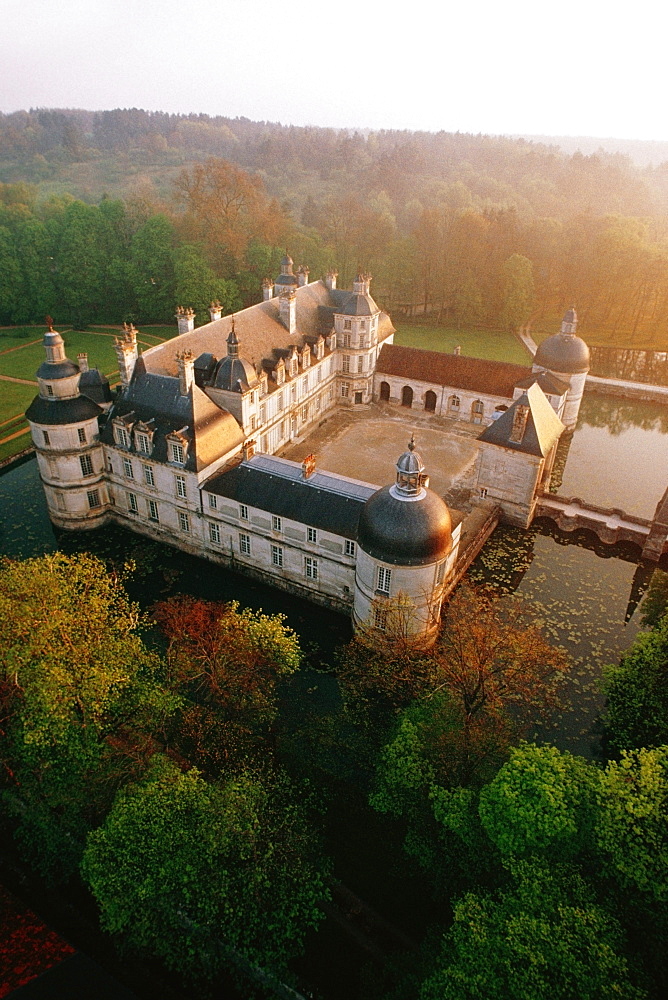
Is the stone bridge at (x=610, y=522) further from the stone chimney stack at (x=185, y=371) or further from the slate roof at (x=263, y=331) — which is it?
the stone chimney stack at (x=185, y=371)

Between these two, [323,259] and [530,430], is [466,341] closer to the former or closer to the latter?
[323,259]

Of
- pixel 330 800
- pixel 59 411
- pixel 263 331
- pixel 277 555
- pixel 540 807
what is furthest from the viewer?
pixel 263 331

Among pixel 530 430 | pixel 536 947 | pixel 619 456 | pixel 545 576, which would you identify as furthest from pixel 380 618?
pixel 619 456

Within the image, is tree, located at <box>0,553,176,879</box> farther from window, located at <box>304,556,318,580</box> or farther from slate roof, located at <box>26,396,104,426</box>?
slate roof, located at <box>26,396,104,426</box>

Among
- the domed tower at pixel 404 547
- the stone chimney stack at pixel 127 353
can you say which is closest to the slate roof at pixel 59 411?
the stone chimney stack at pixel 127 353

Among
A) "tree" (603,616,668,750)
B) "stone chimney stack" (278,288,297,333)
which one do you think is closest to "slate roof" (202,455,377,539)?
"tree" (603,616,668,750)
